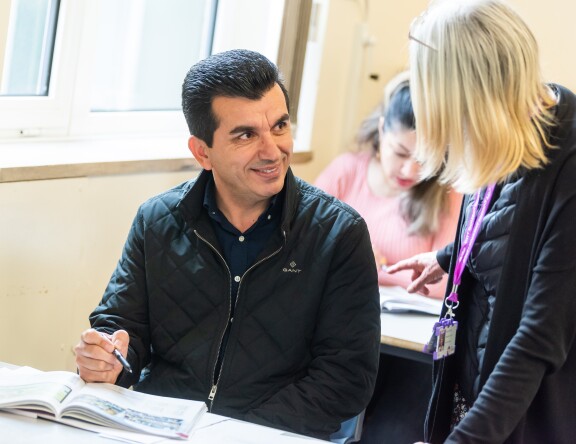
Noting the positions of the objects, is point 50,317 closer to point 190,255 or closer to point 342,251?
point 190,255

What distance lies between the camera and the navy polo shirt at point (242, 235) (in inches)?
84.9

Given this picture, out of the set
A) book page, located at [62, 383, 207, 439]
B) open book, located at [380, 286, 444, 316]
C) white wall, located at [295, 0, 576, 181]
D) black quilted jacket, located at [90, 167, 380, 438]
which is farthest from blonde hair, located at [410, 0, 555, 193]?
white wall, located at [295, 0, 576, 181]

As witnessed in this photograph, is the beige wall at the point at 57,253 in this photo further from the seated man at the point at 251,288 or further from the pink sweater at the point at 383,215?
the pink sweater at the point at 383,215

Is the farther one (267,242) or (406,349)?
(406,349)

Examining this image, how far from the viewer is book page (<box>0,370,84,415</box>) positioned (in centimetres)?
174

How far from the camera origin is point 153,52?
3.46 meters

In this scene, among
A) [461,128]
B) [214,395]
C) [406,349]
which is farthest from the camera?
[406,349]

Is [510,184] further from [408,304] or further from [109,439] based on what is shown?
[408,304]

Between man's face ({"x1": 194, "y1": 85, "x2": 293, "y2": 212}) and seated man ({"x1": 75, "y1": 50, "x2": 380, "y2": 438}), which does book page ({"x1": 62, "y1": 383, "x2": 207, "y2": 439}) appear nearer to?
seated man ({"x1": 75, "y1": 50, "x2": 380, "y2": 438})

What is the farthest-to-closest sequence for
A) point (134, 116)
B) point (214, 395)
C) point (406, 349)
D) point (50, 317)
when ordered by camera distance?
point (134, 116), point (50, 317), point (406, 349), point (214, 395)

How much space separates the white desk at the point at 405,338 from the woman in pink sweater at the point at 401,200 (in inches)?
21.8

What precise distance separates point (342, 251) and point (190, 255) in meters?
0.35

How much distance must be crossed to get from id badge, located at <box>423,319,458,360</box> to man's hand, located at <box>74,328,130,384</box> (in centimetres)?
68

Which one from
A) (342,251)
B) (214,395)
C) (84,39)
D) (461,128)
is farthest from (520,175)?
(84,39)
